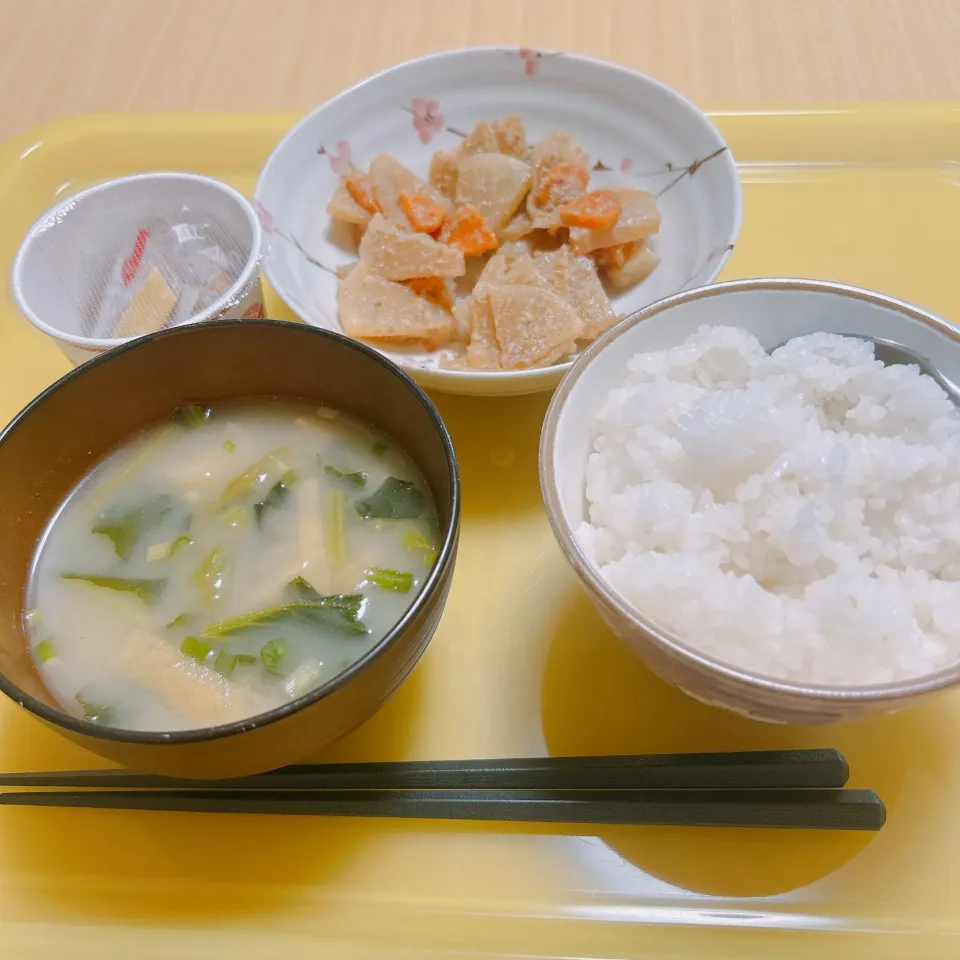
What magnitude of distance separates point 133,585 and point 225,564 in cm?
15

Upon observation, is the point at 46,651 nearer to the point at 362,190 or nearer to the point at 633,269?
the point at 362,190

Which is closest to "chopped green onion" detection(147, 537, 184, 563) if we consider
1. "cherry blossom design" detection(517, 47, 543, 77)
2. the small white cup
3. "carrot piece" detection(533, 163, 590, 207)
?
the small white cup

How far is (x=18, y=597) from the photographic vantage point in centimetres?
136

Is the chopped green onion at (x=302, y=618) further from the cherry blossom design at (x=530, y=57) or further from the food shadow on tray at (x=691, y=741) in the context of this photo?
the cherry blossom design at (x=530, y=57)

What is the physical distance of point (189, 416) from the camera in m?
1.59

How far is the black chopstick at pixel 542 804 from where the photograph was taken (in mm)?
1210

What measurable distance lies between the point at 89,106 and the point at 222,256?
4.13 feet

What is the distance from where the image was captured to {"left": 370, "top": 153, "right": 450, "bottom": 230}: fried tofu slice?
80.7 inches

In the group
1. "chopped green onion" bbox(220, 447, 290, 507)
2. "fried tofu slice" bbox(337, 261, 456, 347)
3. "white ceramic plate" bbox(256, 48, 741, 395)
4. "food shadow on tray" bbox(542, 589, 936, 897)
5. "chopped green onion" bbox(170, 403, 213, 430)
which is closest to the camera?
"food shadow on tray" bbox(542, 589, 936, 897)

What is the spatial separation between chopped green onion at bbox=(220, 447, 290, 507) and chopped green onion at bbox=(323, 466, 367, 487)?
10 centimetres

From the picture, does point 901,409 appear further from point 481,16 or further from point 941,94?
point 481,16

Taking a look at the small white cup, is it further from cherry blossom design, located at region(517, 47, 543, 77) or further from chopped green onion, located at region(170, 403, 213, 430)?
cherry blossom design, located at region(517, 47, 543, 77)

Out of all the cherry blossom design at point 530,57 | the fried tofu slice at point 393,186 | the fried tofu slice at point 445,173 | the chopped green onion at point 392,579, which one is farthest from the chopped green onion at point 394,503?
the cherry blossom design at point 530,57

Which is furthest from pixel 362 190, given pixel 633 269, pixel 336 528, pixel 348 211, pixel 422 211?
pixel 336 528
